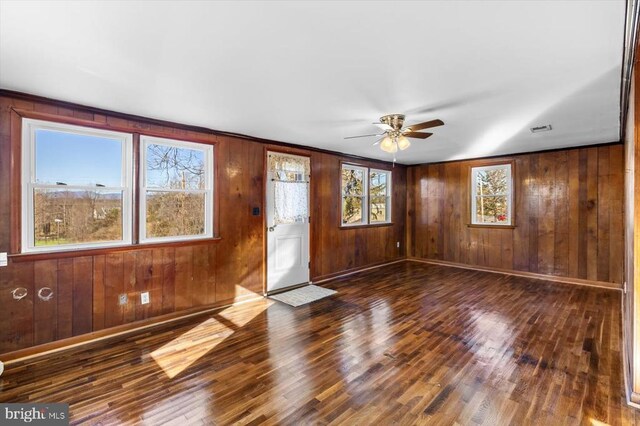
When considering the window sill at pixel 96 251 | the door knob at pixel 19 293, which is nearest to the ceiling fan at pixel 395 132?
the window sill at pixel 96 251

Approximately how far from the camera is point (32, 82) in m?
2.52

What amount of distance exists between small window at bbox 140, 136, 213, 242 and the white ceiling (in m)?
0.51

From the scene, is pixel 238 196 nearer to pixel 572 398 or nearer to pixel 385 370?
pixel 385 370

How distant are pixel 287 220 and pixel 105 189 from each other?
8.21 ft

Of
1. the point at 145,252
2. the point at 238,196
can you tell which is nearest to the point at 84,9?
the point at 145,252

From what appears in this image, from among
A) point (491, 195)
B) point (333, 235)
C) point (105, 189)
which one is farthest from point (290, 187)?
point (491, 195)

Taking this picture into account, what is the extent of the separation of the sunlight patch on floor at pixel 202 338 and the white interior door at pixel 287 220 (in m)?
0.79

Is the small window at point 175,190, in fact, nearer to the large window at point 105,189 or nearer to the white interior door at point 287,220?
the large window at point 105,189

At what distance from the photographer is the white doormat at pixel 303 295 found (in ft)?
14.4

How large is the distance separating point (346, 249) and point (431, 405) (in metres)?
3.95

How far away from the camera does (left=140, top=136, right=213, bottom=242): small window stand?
142 inches

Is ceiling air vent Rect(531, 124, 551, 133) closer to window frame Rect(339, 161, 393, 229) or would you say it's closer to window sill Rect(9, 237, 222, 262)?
window frame Rect(339, 161, 393, 229)

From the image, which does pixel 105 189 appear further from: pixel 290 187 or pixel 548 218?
pixel 548 218

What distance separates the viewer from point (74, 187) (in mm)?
3092
